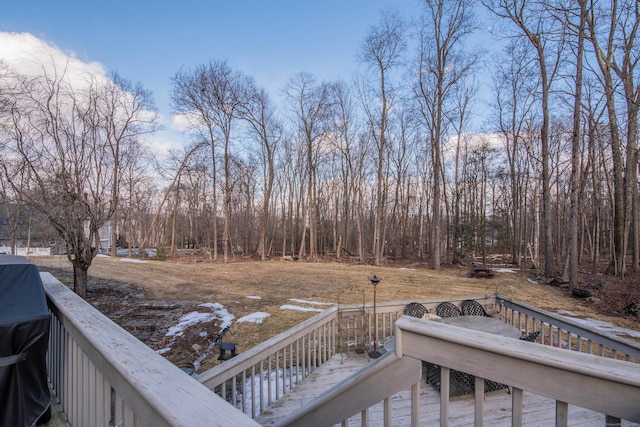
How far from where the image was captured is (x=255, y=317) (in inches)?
255

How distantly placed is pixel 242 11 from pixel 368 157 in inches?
560

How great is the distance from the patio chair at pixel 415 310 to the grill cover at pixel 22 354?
408 centimetres

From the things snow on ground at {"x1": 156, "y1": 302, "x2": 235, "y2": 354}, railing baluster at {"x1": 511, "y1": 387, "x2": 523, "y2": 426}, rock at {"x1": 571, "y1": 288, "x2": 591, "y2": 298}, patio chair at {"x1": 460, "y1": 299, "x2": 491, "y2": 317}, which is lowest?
snow on ground at {"x1": 156, "y1": 302, "x2": 235, "y2": 354}

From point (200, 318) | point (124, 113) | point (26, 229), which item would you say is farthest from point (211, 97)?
point (26, 229)

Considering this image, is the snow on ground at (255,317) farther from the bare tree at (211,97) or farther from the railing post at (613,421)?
the bare tree at (211,97)

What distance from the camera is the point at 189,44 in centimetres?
921

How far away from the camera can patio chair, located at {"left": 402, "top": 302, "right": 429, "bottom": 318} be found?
14.5ft

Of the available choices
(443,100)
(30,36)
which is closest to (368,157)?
(443,100)

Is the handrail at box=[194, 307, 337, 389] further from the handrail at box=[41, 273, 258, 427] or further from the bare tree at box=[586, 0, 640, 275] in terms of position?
the bare tree at box=[586, 0, 640, 275]

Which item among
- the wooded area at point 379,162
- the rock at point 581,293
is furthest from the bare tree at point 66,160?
the rock at point 581,293

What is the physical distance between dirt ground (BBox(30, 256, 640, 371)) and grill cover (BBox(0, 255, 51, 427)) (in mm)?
2992

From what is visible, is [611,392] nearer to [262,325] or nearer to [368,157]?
[262,325]

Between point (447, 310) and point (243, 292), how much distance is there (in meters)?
6.30

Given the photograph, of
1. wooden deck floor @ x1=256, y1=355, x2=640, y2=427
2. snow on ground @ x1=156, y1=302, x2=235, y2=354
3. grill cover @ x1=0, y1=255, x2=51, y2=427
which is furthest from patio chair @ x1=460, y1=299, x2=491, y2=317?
grill cover @ x1=0, y1=255, x2=51, y2=427
